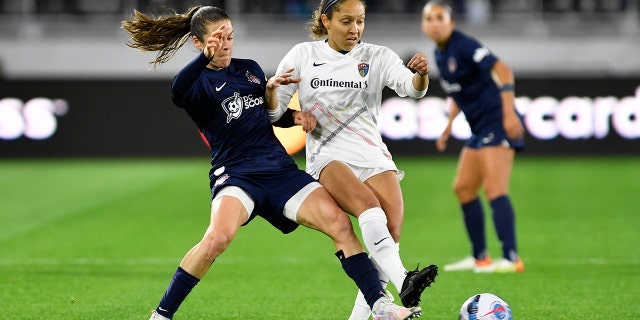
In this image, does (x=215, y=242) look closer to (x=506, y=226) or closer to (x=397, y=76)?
(x=397, y=76)

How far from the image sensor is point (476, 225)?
884 cm

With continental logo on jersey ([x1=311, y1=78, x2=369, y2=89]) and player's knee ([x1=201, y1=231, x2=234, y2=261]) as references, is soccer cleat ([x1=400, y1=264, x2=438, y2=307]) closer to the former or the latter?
player's knee ([x1=201, y1=231, x2=234, y2=261])

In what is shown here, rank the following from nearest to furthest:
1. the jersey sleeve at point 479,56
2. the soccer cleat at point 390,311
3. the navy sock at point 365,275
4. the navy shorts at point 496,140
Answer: the soccer cleat at point 390,311, the navy sock at point 365,275, the jersey sleeve at point 479,56, the navy shorts at point 496,140

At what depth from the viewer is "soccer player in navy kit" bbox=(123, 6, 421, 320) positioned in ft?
18.4

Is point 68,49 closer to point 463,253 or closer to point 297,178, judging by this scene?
point 463,253

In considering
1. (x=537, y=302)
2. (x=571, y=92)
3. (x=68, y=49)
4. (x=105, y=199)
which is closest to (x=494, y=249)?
(x=537, y=302)

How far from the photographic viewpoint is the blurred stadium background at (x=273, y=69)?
1834cm

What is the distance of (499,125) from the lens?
28.7ft

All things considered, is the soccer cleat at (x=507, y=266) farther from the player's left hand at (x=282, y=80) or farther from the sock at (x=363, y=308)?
the player's left hand at (x=282, y=80)

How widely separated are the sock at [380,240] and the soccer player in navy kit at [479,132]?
2997 millimetres

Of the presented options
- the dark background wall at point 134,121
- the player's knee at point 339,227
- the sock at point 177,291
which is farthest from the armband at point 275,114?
the dark background wall at point 134,121

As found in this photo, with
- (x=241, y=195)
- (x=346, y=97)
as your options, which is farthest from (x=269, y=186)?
(x=346, y=97)

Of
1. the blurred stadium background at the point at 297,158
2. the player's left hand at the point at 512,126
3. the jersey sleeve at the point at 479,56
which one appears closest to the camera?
the blurred stadium background at the point at 297,158

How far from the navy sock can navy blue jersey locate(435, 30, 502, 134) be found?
337 centimetres
